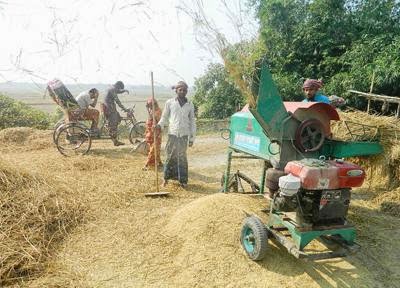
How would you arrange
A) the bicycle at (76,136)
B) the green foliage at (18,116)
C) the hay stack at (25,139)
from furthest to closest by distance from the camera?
the green foliage at (18,116) → the hay stack at (25,139) → the bicycle at (76,136)

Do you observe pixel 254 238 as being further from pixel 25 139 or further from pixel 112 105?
pixel 25 139

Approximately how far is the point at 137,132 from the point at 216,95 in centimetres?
678

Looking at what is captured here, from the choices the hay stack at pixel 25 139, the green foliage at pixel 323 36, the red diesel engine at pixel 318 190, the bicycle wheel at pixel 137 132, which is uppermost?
the green foliage at pixel 323 36

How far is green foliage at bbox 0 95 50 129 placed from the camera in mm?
12000

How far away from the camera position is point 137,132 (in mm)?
10164

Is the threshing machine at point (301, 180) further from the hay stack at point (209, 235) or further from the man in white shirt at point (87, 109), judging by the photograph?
the man in white shirt at point (87, 109)

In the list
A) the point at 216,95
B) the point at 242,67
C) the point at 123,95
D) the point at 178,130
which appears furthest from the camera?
the point at 216,95

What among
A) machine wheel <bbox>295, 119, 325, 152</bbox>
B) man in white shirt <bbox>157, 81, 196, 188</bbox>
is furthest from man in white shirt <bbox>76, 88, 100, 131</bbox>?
machine wheel <bbox>295, 119, 325, 152</bbox>

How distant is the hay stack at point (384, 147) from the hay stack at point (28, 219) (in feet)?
15.2

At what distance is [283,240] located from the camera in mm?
3395

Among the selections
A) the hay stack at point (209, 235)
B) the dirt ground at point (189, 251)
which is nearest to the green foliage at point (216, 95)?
the dirt ground at point (189, 251)

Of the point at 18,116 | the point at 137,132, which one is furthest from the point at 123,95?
the point at 18,116

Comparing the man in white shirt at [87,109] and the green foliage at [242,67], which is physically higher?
the green foliage at [242,67]

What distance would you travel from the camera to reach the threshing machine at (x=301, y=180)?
3.25m
